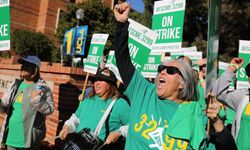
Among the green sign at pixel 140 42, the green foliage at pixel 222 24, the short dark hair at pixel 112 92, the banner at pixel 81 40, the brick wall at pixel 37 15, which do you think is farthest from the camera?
the brick wall at pixel 37 15

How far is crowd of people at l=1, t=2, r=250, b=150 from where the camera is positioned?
2072mm

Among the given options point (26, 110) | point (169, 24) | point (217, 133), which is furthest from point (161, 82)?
point (169, 24)

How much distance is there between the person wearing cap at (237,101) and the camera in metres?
3.17

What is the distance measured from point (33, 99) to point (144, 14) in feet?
54.6

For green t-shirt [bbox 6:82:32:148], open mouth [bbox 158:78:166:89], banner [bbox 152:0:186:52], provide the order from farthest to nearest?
1. banner [bbox 152:0:186:52]
2. green t-shirt [bbox 6:82:32:148]
3. open mouth [bbox 158:78:166:89]

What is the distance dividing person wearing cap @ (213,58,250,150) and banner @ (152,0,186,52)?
1.36 metres

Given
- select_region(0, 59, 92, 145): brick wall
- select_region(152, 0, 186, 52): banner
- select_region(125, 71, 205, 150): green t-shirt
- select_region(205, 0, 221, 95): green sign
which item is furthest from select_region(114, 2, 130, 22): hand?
select_region(0, 59, 92, 145): brick wall

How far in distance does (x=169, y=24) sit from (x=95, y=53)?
5.24ft

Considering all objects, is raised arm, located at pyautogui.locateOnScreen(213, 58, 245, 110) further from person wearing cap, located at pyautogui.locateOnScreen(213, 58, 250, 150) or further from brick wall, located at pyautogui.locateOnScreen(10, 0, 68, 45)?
brick wall, located at pyautogui.locateOnScreen(10, 0, 68, 45)

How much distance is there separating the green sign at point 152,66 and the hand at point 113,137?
2.18 metres

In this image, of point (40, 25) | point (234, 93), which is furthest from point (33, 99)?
point (40, 25)

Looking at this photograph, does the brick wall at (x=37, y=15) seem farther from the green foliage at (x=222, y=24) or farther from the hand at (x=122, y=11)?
the hand at (x=122, y=11)

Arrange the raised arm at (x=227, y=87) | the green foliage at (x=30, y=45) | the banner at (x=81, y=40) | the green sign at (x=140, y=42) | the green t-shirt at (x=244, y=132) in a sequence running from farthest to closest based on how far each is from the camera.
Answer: the green foliage at (x=30, y=45) < the banner at (x=81, y=40) < the green sign at (x=140, y=42) < the raised arm at (x=227, y=87) < the green t-shirt at (x=244, y=132)

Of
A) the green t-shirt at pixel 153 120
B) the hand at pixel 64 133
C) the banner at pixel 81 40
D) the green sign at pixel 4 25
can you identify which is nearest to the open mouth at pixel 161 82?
the green t-shirt at pixel 153 120
